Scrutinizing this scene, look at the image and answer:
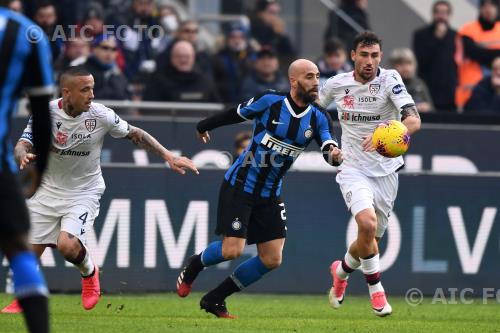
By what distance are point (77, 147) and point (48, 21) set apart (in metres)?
5.20

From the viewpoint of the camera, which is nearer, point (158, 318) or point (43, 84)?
point (43, 84)

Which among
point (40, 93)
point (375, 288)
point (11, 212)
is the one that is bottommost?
point (375, 288)

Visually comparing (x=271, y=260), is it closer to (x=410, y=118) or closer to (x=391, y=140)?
(x=391, y=140)

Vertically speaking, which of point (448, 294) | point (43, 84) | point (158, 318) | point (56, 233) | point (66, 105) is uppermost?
point (43, 84)

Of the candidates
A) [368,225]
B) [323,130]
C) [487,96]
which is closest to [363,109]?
[323,130]

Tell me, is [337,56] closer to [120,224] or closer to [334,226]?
[334,226]

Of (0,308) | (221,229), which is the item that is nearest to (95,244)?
(0,308)

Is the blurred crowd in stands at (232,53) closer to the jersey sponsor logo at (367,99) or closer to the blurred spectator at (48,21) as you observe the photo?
the blurred spectator at (48,21)

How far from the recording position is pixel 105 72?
14.6 meters

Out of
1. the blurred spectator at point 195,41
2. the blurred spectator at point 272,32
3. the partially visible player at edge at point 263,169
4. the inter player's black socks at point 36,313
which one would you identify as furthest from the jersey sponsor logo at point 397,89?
the blurred spectator at point 272,32

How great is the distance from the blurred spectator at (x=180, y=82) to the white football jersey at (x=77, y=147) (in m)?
4.62

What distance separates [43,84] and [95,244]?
6677 millimetres

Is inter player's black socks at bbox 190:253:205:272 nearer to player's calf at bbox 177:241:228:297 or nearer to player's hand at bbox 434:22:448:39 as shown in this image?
player's calf at bbox 177:241:228:297

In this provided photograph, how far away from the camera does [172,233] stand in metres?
12.8
